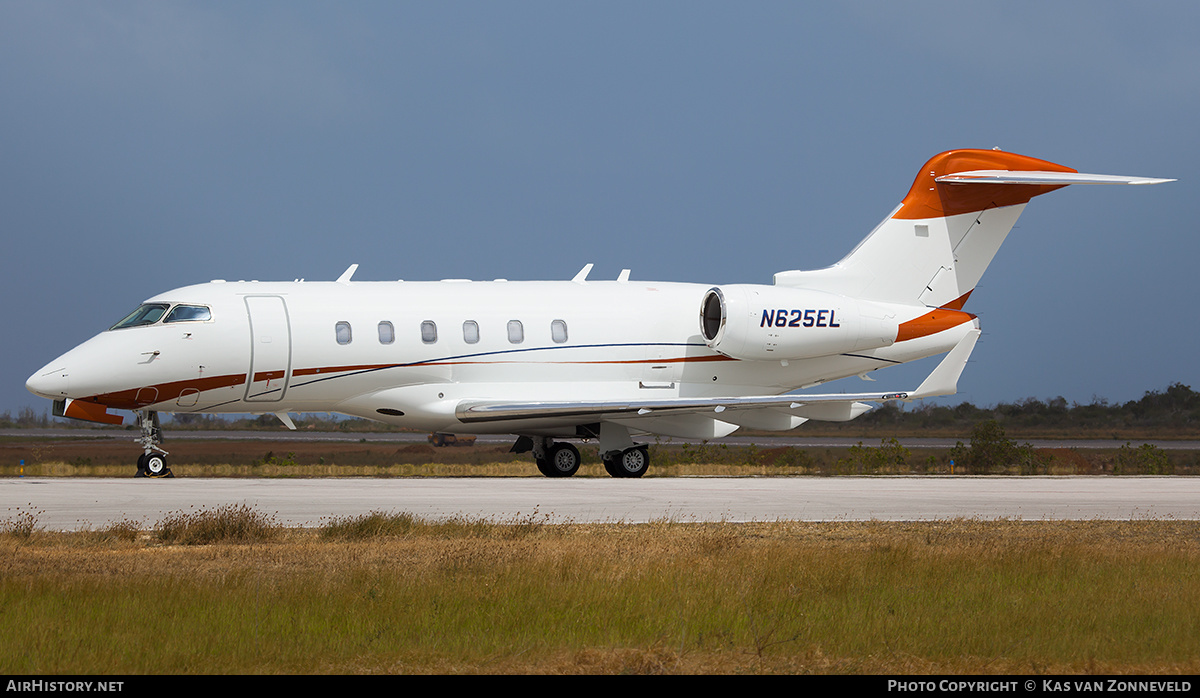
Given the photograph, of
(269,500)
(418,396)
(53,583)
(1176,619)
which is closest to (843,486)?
(418,396)

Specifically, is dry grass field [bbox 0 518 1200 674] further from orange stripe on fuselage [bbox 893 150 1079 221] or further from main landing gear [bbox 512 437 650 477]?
orange stripe on fuselage [bbox 893 150 1079 221]

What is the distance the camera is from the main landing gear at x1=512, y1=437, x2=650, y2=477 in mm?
24844

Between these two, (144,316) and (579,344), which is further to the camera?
(579,344)

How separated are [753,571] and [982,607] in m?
1.88

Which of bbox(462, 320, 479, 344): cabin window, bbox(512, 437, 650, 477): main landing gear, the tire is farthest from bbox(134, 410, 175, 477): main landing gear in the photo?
the tire

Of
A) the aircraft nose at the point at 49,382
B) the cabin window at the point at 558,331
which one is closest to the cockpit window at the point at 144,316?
the aircraft nose at the point at 49,382

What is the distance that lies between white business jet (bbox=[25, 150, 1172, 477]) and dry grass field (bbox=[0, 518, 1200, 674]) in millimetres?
9945

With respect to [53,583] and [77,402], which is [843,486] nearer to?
[77,402]

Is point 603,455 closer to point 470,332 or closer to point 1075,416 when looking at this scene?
point 470,332

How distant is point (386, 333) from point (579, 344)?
3841 millimetres

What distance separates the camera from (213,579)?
30.6ft

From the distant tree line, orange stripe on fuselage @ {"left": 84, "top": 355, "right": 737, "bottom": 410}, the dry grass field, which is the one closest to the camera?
the dry grass field

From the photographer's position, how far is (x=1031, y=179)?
2553 cm

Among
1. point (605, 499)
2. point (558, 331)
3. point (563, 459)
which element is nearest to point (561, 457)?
point (563, 459)
